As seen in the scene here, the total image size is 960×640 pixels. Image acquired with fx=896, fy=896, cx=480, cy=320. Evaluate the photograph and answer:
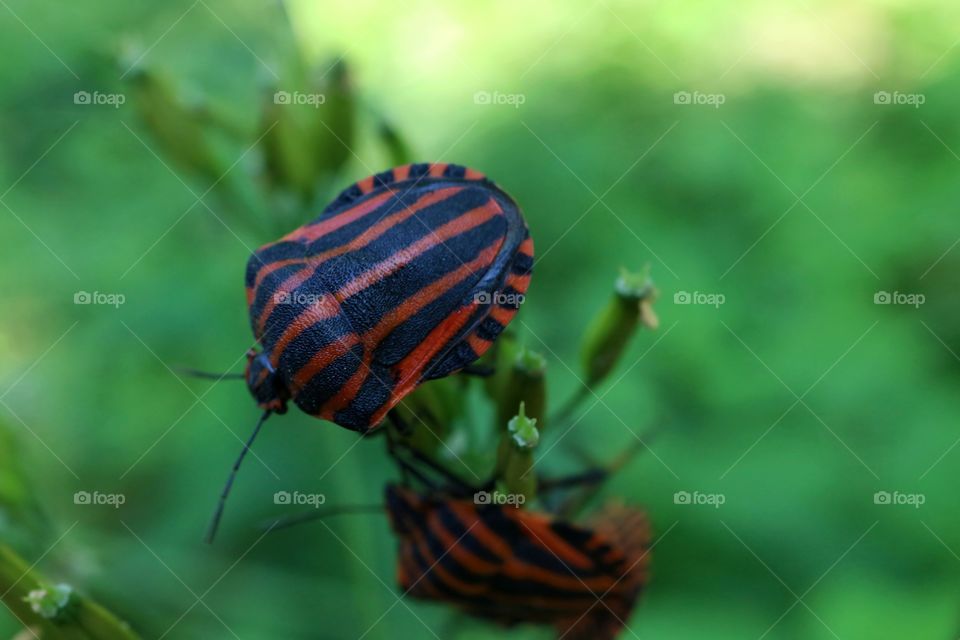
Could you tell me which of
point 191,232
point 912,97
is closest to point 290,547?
point 191,232

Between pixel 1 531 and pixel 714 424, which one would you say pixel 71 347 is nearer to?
pixel 1 531

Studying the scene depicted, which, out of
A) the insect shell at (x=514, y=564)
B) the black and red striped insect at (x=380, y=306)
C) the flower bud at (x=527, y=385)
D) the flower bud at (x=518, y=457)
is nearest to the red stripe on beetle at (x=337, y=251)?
the black and red striped insect at (x=380, y=306)

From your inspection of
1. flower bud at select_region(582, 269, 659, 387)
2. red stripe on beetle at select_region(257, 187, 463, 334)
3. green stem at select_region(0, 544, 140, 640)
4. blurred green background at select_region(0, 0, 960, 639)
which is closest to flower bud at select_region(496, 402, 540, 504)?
flower bud at select_region(582, 269, 659, 387)

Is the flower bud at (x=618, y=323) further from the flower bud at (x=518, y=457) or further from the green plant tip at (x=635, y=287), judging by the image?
the flower bud at (x=518, y=457)

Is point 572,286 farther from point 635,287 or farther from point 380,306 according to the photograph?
point 380,306

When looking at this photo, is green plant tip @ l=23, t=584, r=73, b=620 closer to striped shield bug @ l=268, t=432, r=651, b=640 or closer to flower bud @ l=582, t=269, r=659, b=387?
striped shield bug @ l=268, t=432, r=651, b=640

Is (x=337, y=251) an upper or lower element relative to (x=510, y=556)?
upper

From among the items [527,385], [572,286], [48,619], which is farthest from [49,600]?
[572,286]
